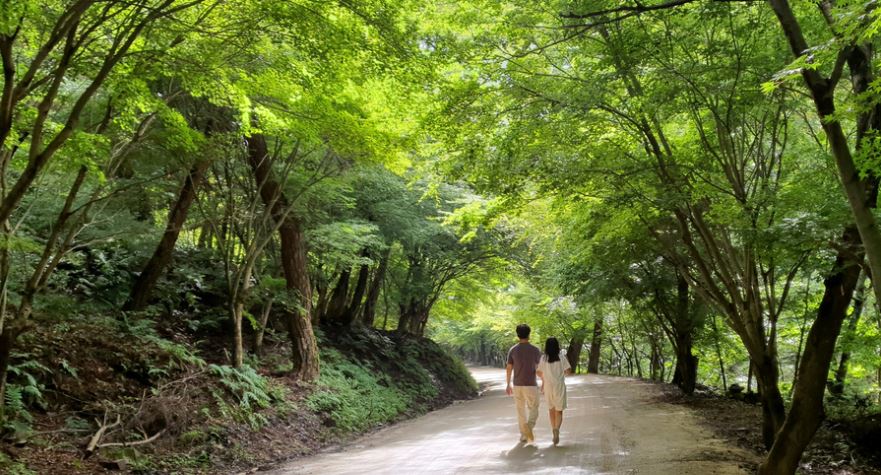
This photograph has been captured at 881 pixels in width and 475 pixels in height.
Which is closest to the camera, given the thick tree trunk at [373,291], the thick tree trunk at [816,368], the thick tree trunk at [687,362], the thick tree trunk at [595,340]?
the thick tree trunk at [816,368]

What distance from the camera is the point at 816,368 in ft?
16.6

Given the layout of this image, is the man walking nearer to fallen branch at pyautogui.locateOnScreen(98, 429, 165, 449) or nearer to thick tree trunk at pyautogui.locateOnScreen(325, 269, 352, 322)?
fallen branch at pyautogui.locateOnScreen(98, 429, 165, 449)

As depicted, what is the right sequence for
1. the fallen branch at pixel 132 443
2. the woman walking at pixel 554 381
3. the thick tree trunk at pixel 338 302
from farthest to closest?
the thick tree trunk at pixel 338 302
the woman walking at pixel 554 381
the fallen branch at pixel 132 443

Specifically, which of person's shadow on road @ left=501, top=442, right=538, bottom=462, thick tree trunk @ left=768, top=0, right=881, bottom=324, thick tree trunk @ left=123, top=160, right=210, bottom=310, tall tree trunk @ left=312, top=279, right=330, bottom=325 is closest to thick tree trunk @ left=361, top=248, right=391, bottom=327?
tall tree trunk @ left=312, top=279, right=330, bottom=325

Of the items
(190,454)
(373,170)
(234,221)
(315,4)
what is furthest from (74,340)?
(373,170)

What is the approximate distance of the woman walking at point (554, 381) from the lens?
7691 millimetres

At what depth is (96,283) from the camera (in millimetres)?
10500

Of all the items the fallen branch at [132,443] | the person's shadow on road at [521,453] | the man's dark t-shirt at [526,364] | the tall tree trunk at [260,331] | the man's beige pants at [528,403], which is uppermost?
the tall tree trunk at [260,331]

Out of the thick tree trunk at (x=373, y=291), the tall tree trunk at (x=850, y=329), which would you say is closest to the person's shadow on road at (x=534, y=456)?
the tall tree trunk at (x=850, y=329)

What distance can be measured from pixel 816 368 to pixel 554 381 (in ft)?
11.1

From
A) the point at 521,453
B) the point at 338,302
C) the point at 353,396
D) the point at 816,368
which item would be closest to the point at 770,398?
the point at 816,368

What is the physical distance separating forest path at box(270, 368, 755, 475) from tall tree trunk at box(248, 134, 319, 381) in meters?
2.13

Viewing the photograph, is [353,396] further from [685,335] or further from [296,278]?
[685,335]

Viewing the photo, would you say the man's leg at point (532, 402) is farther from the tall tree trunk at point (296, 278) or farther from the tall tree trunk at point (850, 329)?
the tall tree trunk at point (850, 329)
